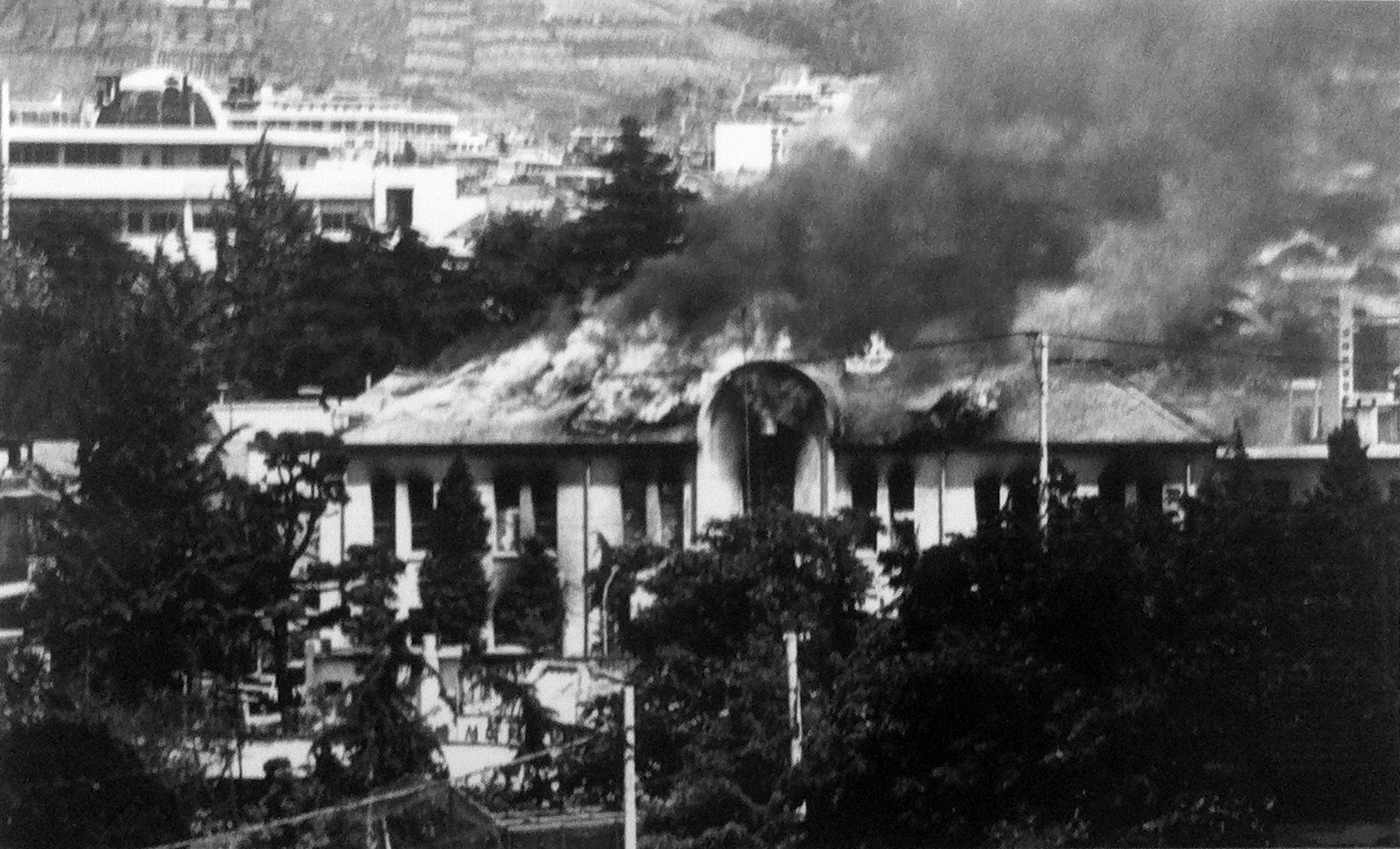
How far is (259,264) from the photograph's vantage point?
7.84m

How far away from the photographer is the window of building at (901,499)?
22.3ft

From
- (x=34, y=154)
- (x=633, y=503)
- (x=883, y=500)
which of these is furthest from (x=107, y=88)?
(x=883, y=500)

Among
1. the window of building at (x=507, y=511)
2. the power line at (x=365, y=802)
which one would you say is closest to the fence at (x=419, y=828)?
the power line at (x=365, y=802)

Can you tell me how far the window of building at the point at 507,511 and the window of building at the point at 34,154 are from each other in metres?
3.34

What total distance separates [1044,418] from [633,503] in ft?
3.23

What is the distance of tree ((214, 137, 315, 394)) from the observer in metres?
7.39

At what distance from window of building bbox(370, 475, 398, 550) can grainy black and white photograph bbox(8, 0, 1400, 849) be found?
0.04ft

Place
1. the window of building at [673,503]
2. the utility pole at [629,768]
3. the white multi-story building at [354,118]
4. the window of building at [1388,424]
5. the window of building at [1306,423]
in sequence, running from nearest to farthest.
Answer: the utility pole at [629,768], the window of building at [673,503], the window of building at [1306,423], the window of building at [1388,424], the white multi-story building at [354,118]

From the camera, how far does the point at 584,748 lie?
6547 millimetres

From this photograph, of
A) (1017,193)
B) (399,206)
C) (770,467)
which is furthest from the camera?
(399,206)

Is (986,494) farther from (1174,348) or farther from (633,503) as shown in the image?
(633,503)

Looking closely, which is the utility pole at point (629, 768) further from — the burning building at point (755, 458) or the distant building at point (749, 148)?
the distant building at point (749, 148)

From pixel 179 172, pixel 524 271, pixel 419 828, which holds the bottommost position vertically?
pixel 419 828

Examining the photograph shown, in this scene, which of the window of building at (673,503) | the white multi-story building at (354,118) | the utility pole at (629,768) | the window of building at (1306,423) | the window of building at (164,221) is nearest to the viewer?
the utility pole at (629,768)
